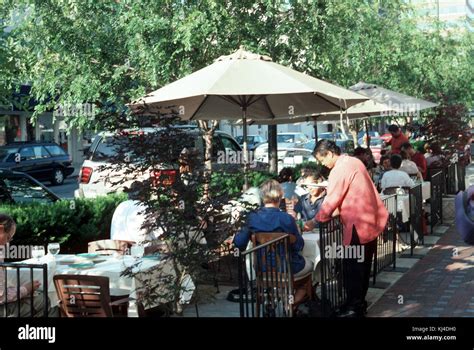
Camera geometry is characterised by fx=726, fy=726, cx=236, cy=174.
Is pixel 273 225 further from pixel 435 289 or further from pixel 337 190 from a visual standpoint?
pixel 435 289

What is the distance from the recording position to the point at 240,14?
1312 centimetres

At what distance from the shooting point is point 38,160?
2678 cm

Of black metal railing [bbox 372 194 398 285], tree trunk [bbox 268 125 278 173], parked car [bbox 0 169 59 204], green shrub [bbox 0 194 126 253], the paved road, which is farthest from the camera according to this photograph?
the paved road

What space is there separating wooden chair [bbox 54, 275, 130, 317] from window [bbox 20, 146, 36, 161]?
21.4 metres

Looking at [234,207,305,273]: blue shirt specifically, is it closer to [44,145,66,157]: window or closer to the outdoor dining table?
the outdoor dining table

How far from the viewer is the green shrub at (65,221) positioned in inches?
307

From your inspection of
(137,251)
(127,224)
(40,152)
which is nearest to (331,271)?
(137,251)

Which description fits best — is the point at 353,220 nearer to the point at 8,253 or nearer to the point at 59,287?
the point at 59,287

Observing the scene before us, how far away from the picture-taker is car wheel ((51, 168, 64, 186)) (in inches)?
1085

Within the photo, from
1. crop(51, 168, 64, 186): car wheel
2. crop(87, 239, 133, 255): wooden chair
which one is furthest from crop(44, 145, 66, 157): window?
crop(87, 239, 133, 255): wooden chair

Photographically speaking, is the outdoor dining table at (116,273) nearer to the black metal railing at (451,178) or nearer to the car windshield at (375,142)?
the black metal railing at (451,178)

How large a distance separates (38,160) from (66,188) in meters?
1.49

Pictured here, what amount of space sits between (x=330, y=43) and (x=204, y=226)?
31.4 ft

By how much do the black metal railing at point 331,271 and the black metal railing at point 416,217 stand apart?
11.4 feet
